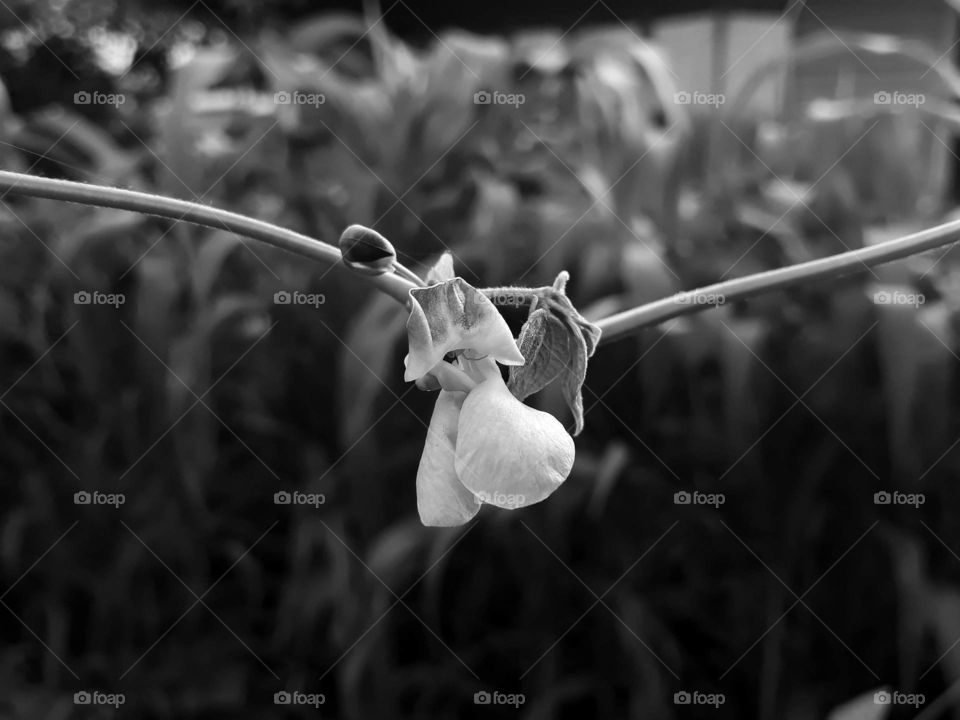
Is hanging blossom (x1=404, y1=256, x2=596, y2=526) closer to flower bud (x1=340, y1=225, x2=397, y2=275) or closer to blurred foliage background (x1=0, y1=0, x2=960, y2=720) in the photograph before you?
flower bud (x1=340, y1=225, x2=397, y2=275)

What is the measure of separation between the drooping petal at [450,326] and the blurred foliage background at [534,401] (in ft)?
1.64

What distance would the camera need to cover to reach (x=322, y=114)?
1.08 metres

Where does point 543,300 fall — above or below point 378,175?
below

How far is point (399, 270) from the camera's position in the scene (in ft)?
0.85

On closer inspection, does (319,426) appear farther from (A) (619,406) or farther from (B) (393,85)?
(B) (393,85)

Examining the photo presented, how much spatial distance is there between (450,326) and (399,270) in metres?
0.02

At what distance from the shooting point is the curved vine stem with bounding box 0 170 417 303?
22cm

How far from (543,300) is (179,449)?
0.70 metres

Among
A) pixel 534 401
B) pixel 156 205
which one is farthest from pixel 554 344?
pixel 534 401

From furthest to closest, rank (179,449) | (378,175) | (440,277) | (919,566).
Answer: (378,175) < (179,449) < (919,566) < (440,277)

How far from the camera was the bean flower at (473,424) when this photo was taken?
9.3 inches

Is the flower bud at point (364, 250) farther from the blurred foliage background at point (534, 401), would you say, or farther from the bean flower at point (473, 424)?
the blurred foliage background at point (534, 401)

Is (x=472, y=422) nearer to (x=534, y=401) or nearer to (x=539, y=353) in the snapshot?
(x=539, y=353)

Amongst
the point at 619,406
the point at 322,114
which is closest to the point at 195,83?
the point at 322,114
